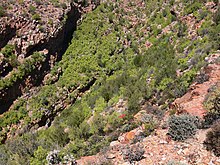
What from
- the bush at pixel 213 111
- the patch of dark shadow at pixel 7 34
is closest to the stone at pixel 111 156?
the bush at pixel 213 111

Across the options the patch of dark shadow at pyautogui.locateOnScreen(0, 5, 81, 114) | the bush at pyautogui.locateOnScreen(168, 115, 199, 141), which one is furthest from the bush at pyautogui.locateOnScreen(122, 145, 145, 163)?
the patch of dark shadow at pyautogui.locateOnScreen(0, 5, 81, 114)

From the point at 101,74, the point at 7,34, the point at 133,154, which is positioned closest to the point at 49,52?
the point at 7,34

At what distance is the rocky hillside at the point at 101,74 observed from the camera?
35.5 feet

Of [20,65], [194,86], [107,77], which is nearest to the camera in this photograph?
[194,86]

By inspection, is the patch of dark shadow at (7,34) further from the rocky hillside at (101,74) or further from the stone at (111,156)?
the stone at (111,156)

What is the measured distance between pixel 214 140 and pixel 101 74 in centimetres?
1536

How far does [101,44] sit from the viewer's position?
77.8ft

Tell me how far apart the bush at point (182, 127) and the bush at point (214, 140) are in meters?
0.72

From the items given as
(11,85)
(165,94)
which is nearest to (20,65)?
(11,85)

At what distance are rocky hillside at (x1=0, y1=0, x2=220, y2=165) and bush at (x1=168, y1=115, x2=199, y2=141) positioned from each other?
0.14ft

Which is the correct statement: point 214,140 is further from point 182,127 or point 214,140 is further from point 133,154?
point 133,154

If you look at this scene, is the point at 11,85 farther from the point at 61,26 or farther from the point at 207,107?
the point at 207,107

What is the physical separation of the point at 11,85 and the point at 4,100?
1.25 m

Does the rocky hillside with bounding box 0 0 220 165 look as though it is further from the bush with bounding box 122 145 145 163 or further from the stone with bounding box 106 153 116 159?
the bush with bounding box 122 145 145 163
